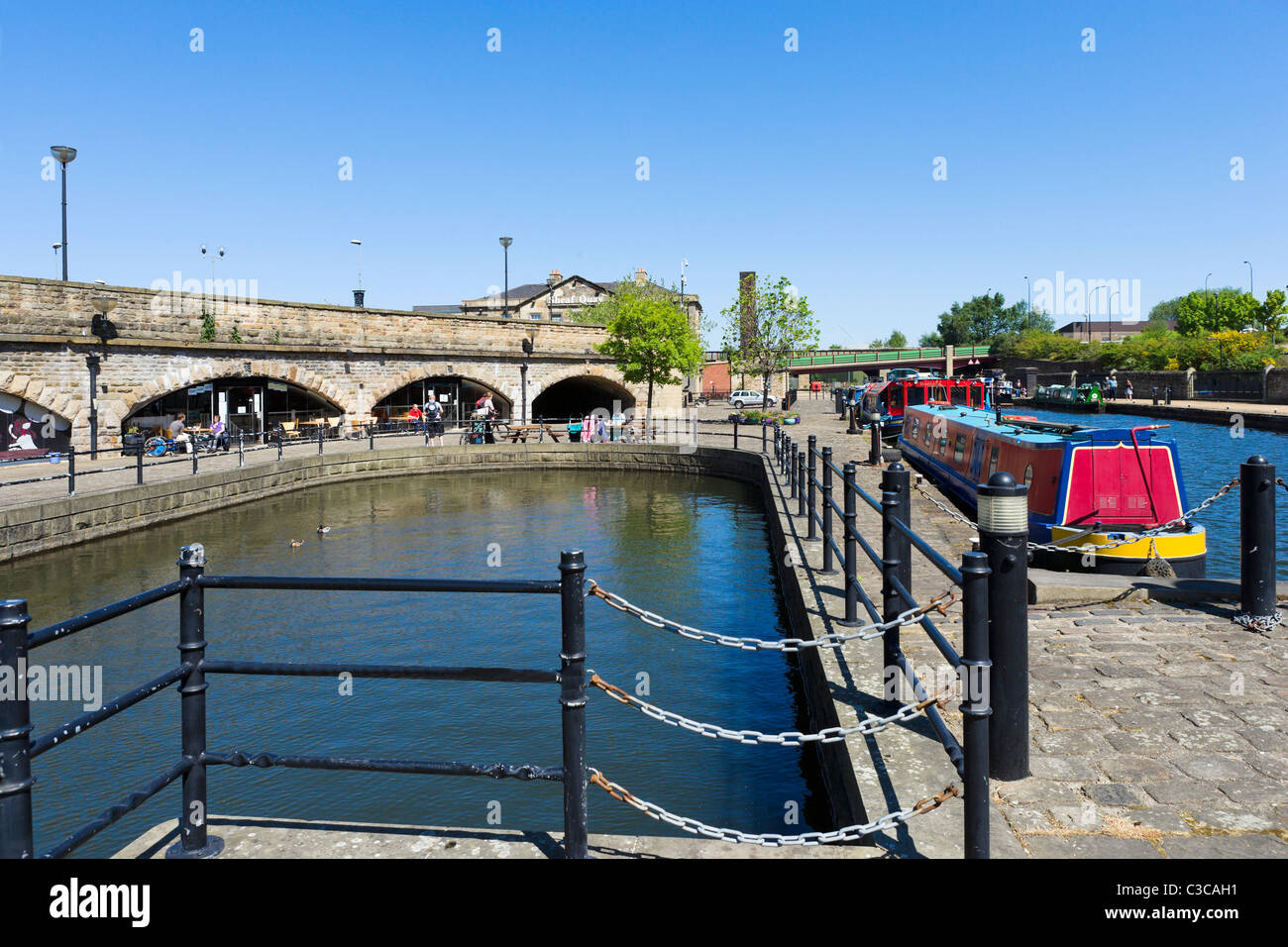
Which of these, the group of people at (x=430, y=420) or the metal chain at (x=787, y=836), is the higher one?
the group of people at (x=430, y=420)

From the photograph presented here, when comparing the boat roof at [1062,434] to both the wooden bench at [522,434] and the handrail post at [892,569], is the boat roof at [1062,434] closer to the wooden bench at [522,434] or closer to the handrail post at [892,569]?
the handrail post at [892,569]

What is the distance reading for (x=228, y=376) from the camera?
29.3 m

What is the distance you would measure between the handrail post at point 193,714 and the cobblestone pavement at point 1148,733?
111 inches

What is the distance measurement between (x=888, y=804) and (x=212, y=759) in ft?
8.67

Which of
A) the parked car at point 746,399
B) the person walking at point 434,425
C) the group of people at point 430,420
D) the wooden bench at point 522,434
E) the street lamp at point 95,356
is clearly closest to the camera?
the street lamp at point 95,356

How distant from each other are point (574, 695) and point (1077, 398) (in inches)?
2389

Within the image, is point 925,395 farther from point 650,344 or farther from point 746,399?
point 746,399

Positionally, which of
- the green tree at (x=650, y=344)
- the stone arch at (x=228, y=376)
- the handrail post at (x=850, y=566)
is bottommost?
the handrail post at (x=850, y=566)

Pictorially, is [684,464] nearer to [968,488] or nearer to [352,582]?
[968,488]

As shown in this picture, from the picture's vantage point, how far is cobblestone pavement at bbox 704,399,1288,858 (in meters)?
3.64

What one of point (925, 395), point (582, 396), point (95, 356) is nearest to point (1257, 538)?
point (925, 395)

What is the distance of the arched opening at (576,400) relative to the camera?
4856 cm

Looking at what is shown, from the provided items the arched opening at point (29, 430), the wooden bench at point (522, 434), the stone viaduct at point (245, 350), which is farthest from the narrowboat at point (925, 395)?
the arched opening at point (29, 430)
